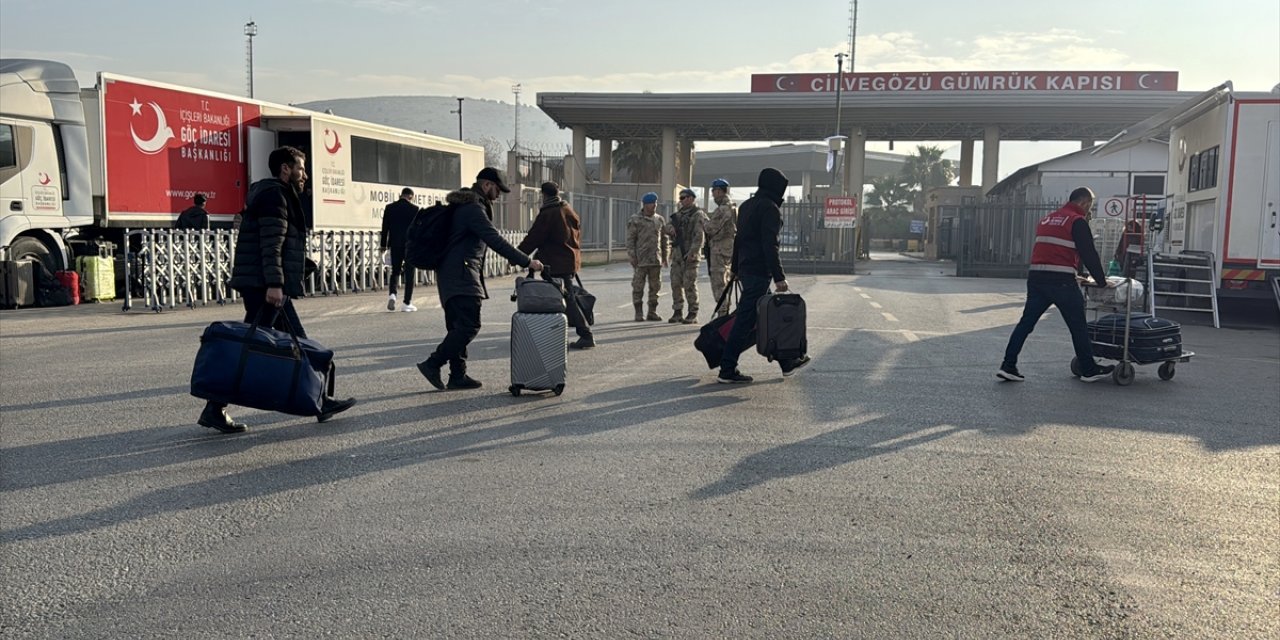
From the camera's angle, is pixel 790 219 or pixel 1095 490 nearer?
pixel 1095 490

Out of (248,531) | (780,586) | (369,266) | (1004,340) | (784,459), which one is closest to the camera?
(780,586)

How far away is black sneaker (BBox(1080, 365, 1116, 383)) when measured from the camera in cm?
879

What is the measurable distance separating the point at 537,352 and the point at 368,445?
1811 mm

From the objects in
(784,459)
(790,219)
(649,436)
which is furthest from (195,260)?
(790,219)

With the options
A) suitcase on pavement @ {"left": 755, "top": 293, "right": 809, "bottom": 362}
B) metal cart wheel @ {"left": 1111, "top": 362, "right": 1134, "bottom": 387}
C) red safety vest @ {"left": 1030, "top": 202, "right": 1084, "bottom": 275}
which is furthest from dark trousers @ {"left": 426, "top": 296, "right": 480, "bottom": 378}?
metal cart wheel @ {"left": 1111, "top": 362, "right": 1134, "bottom": 387}

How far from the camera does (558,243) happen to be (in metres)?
10.2

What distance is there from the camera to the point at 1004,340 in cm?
1184

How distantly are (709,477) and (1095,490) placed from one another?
2100mm

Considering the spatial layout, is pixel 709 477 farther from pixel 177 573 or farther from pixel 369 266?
pixel 369 266

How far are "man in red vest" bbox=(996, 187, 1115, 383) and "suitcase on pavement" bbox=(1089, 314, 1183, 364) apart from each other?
1.05ft

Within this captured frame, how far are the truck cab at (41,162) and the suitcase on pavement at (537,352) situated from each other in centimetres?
1054

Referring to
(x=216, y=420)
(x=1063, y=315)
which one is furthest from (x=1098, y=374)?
(x=216, y=420)

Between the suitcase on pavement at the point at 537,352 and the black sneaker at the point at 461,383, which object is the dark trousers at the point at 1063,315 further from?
the black sneaker at the point at 461,383

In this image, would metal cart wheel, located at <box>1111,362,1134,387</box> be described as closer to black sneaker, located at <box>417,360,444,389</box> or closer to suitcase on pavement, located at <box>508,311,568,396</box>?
suitcase on pavement, located at <box>508,311,568,396</box>
